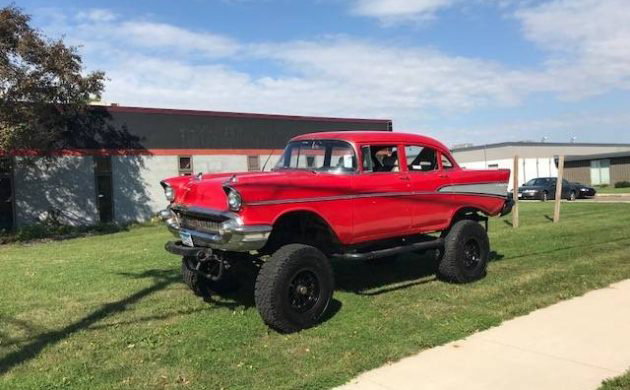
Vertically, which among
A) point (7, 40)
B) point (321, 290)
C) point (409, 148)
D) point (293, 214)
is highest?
point (7, 40)

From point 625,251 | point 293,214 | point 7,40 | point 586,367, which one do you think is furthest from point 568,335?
point 7,40

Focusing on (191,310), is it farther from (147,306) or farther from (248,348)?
(248,348)

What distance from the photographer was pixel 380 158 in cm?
728

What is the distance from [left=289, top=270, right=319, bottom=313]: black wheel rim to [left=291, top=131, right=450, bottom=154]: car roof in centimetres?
182

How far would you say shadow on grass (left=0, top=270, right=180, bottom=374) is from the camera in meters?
5.28

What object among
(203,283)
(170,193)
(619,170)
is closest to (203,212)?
(170,193)

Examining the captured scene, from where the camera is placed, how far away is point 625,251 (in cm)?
1010

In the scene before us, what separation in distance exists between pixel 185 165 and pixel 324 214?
769 inches

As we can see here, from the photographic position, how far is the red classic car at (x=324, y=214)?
5.83 metres

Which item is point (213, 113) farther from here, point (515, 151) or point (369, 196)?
point (515, 151)

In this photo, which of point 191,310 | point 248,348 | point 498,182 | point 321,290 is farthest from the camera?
point 498,182

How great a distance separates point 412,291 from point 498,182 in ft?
7.30

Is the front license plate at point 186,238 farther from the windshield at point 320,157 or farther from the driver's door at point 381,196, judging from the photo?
the driver's door at point 381,196

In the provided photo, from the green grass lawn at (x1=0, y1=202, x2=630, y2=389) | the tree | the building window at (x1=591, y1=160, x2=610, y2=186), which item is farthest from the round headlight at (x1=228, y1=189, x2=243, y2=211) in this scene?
the building window at (x1=591, y1=160, x2=610, y2=186)
